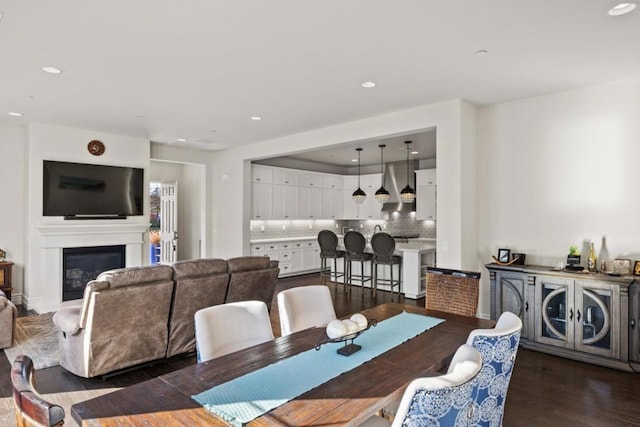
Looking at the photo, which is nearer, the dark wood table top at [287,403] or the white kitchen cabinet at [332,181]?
the dark wood table top at [287,403]

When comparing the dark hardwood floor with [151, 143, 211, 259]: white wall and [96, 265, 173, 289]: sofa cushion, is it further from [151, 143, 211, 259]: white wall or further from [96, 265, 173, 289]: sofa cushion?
[151, 143, 211, 259]: white wall

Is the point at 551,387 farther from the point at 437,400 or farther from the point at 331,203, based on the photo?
A: the point at 331,203

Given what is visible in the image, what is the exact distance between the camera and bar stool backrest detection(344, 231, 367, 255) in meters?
6.98

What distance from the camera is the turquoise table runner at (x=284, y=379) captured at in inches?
54.0

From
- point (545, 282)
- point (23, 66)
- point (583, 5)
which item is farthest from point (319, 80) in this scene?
point (545, 282)

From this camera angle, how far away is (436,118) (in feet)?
15.5

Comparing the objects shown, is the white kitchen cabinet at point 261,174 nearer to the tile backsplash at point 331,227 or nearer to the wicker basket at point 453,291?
the tile backsplash at point 331,227

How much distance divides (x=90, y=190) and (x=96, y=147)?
723 mm

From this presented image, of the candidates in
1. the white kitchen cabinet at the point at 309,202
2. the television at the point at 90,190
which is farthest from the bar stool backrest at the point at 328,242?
the television at the point at 90,190

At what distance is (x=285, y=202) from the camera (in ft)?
29.7

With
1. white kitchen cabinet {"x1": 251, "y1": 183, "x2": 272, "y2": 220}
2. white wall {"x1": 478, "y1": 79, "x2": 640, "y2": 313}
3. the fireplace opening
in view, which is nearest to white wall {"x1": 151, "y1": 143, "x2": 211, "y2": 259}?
white kitchen cabinet {"x1": 251, "y1": 183, "x2": 272, "y2": 220}

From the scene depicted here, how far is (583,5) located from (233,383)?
3067mm

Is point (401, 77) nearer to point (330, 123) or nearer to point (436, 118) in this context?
point (436, 118)

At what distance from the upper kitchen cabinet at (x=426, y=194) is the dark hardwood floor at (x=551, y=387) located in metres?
4.83
